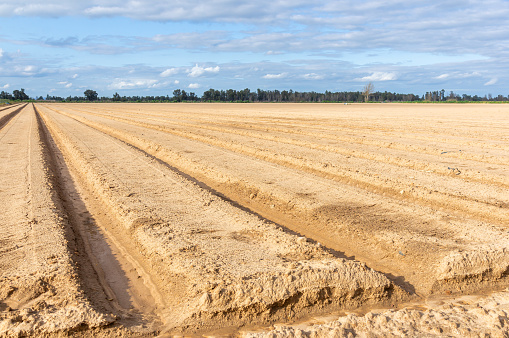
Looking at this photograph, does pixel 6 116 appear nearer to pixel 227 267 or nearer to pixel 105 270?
pixel 105 270

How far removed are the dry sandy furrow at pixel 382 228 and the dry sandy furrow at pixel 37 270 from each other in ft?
10.5

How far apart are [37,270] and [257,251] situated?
248cm

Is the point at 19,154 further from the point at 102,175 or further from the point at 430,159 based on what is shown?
the point at 430,159

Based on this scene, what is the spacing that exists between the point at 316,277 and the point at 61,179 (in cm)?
790

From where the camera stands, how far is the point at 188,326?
3701 millimetres

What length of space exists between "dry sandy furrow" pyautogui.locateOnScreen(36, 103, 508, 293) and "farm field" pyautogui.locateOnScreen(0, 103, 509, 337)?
0.03 meters

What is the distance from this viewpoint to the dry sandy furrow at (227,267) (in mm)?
3953

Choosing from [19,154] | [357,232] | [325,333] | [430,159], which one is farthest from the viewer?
[19,154]

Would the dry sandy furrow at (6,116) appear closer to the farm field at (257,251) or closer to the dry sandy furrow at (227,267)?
the farm field at (257,251)

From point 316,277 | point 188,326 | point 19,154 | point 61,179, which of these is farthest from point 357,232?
point 19,154

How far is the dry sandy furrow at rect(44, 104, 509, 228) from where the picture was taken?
7129mm

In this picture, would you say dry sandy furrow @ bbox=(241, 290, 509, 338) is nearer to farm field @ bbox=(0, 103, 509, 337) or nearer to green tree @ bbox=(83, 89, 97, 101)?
farm field @ bbox=(0, 103, 509, 337)

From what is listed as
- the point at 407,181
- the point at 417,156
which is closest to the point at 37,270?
the point at 407,181

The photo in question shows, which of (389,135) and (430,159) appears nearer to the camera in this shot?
(430,159)
